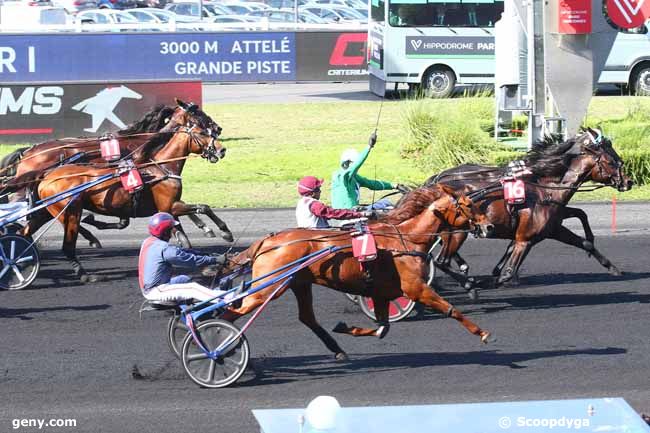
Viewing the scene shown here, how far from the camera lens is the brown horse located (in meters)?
8.95

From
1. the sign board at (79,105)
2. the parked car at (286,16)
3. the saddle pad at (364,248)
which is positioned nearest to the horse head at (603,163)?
the saddle pad at (364,248)

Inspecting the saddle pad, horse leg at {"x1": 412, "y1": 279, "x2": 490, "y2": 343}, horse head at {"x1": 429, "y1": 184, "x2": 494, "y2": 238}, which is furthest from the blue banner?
horse leg at {"x1": 412, "y1": 279, "x2": 490, "y2": 343}

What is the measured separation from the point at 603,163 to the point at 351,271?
4.43 metres

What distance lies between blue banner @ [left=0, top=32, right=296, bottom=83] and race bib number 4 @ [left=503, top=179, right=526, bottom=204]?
17.1m

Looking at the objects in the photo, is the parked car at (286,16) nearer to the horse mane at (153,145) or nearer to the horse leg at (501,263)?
the horse mane at (153,145)

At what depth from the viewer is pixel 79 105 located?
21.6 metres

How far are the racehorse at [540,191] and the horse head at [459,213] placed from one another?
1.55 m

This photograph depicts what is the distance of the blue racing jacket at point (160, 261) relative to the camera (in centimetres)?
875

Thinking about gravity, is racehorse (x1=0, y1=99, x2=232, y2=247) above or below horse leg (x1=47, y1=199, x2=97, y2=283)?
above

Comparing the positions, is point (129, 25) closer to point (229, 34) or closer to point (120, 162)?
point (229, 34)

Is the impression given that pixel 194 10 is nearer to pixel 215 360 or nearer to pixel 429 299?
pixel 429 299

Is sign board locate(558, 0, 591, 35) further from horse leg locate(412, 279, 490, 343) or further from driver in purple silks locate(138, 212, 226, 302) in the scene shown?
driver in purple silks locate(138, 212, 226, 302)

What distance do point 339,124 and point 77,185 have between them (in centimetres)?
1257

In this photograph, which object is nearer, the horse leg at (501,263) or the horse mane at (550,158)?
the horse leg at (501,263)
